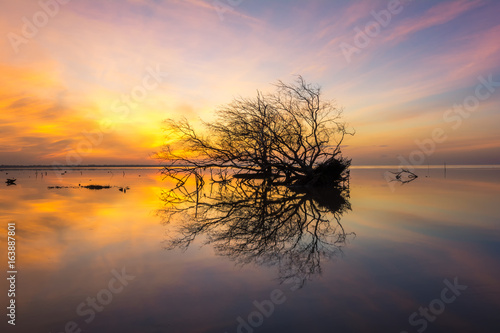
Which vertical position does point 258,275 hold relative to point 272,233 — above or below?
below

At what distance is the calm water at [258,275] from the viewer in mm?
4395

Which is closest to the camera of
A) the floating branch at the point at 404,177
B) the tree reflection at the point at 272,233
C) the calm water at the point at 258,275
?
the calm water at the point at 258,275

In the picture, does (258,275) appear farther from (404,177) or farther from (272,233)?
(404,177)

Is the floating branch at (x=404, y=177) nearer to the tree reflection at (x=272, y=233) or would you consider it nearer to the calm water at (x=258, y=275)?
the tree reflection at (x=272, y=233)

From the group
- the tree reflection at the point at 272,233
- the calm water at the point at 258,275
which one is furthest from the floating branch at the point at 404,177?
the calm water at the point at 258,275

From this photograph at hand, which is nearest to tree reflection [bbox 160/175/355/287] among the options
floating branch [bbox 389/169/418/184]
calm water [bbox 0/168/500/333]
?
calm water [bbox 0/168/500/333]

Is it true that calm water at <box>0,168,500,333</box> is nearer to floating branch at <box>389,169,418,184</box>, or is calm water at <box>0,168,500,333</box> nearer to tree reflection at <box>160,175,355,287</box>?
tree reflection at <box>160,175,355,287</box>

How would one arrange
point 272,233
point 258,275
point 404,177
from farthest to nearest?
1. point 404,177
2. point 272,233
3. point 258,275

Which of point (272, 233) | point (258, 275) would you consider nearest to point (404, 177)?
point (272, 233)

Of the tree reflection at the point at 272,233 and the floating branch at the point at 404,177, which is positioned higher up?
the floating branch at the point at 404,177

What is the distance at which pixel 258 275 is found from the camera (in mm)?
6258

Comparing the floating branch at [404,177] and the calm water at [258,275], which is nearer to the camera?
the calm water at [258,275]

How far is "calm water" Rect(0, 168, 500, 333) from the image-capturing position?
4395mm

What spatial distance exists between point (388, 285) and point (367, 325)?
171 centimetres
